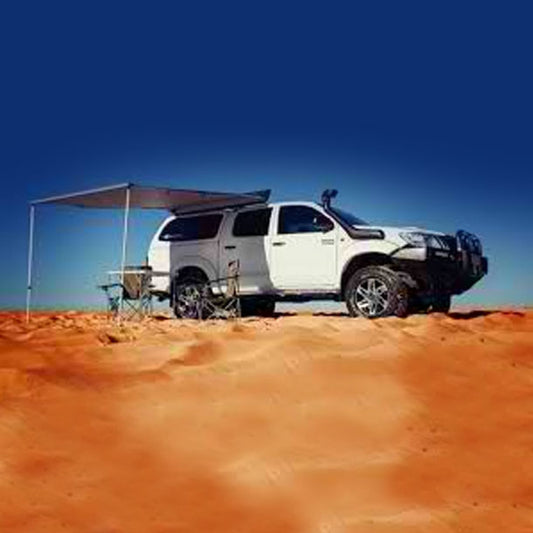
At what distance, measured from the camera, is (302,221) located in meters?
12.2

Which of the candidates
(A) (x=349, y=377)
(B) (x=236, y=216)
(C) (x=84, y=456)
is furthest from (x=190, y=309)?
(C) (x=84, y=456)

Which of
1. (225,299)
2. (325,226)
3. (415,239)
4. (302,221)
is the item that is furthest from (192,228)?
(415,239)

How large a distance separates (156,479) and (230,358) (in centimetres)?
223

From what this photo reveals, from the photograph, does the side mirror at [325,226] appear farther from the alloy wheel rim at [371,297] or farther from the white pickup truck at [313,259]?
the alloy wheel rim at [371,297]

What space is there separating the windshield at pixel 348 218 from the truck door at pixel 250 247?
1325 millimetres

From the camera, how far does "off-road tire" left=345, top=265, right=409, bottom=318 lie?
10484 mm

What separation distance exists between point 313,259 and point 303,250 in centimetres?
26

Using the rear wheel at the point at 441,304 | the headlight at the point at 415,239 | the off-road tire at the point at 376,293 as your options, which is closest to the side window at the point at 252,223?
the off-road tire at the point at 376,293

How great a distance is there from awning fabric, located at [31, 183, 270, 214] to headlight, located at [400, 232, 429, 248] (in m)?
3.00

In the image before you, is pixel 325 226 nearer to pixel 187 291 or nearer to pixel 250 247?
pixel 250 247

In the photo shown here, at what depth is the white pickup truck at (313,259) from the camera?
10.8 meters

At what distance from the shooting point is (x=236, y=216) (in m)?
13.3

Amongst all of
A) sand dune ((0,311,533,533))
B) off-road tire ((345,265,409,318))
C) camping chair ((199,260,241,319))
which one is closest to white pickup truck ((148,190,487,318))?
off-road tire ((345,265,409,318))

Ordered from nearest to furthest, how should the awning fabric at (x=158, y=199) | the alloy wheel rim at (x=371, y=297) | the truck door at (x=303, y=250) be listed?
1. the alloy wheel rim at (x=371, y=297)
2. the truck door at (x=303, y=250)
3. the awning fabric at (x=158, y=199)
